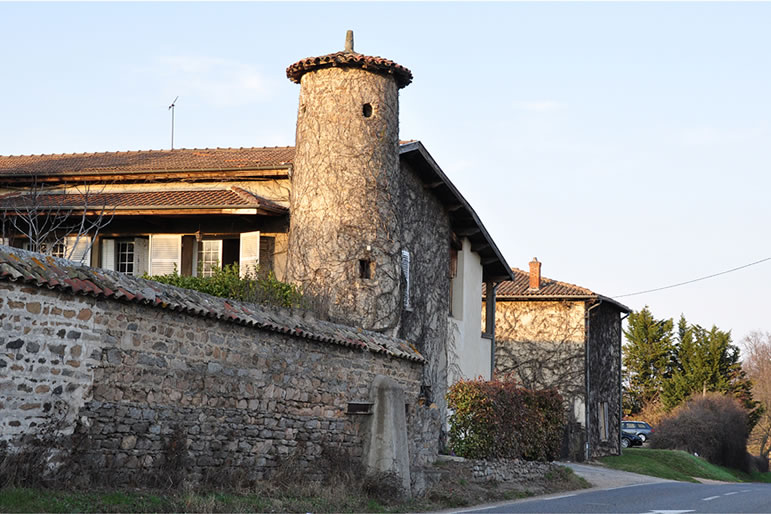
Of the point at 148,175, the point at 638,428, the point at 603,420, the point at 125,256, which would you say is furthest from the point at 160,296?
the point at 638,428

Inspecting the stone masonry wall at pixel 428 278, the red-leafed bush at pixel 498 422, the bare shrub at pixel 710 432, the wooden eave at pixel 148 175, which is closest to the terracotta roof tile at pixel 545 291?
the bare shrub at pixel 710 432

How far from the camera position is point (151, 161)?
2281 centimetres

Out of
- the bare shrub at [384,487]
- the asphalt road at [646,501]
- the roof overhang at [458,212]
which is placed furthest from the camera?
the roof overhang at [458,212]

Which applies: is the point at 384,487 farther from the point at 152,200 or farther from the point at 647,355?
the point at 647,355

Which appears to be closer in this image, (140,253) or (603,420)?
(140,253)

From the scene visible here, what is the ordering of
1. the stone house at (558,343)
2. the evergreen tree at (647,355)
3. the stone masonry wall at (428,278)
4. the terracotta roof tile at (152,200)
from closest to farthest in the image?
the terracotta roof tile at (152,200) → the stone masonry wall at (428,278) → the stone house at (558,343) → the evergreen tree at (647,355)

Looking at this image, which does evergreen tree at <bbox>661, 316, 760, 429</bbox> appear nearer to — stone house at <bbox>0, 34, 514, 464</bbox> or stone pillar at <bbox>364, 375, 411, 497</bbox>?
stone house at <bbox>0, 34, 514, 464</bbox>

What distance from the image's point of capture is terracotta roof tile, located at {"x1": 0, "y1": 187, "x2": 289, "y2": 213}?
63.8ft

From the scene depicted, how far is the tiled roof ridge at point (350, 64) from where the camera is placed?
19.2 meters

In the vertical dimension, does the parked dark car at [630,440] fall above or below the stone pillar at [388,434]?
below

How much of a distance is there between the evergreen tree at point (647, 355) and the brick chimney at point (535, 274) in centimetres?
2019

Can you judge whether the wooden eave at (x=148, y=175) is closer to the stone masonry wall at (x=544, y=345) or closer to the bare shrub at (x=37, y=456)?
the bare shrub at (x=37, y=456)

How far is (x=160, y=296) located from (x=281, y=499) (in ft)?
10.5

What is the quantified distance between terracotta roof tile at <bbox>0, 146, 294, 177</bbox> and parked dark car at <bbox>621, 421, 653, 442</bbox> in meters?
29.5
